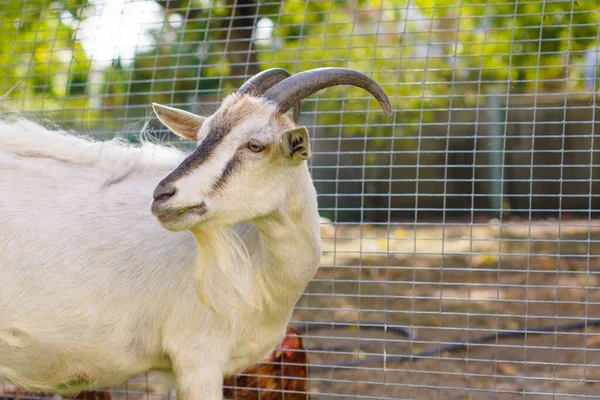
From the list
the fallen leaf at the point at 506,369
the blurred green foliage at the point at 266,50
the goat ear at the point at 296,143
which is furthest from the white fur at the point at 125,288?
the fallen leaf at the point at 506,369

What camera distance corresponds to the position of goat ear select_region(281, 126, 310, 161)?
3.19 m

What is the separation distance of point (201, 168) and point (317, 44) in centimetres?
692

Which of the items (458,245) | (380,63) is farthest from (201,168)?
(458,245)

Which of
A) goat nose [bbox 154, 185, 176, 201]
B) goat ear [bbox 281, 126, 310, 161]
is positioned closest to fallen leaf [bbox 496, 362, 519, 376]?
goat ear [bbox 281, 126, 310, 161]

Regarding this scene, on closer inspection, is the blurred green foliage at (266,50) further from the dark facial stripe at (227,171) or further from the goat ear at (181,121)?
the dark facial stripe at (227,171)

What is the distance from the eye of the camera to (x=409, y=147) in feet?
41.6

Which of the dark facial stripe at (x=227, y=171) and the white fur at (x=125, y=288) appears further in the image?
the white fur at (x=125, y=288)

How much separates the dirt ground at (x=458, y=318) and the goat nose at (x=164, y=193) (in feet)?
6.18

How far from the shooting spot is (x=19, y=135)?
13.9 ft

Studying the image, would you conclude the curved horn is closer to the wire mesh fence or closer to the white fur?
the white fur

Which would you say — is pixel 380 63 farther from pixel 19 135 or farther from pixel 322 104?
pixel 19 135

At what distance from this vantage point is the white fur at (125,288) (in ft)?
12.4

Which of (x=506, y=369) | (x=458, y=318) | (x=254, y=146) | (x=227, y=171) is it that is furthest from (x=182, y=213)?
(x=458, y=318)

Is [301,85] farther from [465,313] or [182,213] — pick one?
[465,313]
